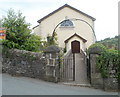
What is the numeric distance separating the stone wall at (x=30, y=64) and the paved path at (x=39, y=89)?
582 mm

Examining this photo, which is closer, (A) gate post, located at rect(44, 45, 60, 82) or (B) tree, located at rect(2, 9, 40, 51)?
(A) gate post, located at rect(44, 45, 60, 82)

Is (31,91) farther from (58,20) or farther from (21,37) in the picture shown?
(58,20)

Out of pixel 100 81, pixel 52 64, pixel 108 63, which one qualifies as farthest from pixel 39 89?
pixel 108 63

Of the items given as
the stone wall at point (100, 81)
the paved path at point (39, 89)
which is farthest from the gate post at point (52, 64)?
the stone wall at point (100, 81)

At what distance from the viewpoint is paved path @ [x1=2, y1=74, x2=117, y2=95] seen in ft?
19.8

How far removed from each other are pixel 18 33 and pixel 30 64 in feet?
8.31

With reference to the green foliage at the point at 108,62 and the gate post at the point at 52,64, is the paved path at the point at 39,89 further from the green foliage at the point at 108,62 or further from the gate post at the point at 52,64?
the green foliage at the point at 108,62

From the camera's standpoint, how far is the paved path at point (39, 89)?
604cm

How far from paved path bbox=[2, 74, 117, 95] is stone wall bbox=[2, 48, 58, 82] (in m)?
0.58

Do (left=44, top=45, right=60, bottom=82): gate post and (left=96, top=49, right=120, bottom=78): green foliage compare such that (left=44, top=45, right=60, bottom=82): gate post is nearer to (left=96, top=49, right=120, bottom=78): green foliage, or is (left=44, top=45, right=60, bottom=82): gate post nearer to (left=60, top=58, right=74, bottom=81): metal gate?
(left=60, top=58, right=74, bottom=81): metal gate

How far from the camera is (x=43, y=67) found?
7.96 metres

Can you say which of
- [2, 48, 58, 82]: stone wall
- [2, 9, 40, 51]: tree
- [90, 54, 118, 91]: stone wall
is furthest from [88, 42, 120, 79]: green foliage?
[2, 9, 40, 51]: tree

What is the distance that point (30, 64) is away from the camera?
27.1ft

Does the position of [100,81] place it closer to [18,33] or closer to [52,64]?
[52,64]
